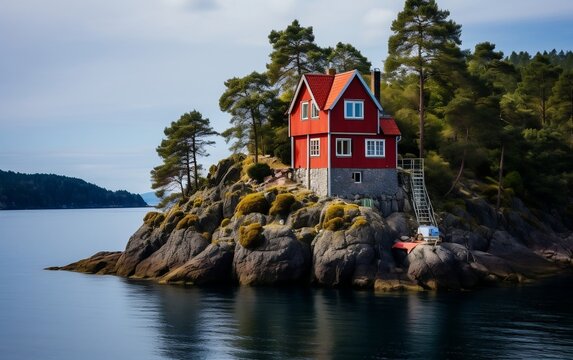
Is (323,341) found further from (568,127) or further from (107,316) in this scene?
(568,127)

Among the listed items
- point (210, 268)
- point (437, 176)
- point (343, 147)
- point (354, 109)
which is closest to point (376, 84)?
point (354, 109)

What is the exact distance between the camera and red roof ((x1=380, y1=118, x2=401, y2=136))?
68.2 meters

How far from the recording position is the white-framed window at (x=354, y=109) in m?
67.2

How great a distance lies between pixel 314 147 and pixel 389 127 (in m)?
7.33

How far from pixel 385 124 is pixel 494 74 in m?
48.1

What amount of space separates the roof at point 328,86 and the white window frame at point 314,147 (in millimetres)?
3407

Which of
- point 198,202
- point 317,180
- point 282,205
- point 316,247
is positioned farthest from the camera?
point 198,202

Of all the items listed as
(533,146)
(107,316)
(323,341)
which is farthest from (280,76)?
(323,341)

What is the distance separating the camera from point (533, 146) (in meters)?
83.0

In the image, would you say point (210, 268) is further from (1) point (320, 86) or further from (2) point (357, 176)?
(1) point (320, 86)

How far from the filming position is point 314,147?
68750 mm

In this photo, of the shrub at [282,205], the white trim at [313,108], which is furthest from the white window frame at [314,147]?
the shrub at [282,205]

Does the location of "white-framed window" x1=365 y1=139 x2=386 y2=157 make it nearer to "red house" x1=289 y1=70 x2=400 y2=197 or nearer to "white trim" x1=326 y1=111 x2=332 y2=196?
"red house" x1=289 y1=70 x2=400 y2=197

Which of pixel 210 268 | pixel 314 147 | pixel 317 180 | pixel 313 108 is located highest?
pixel 313 108
